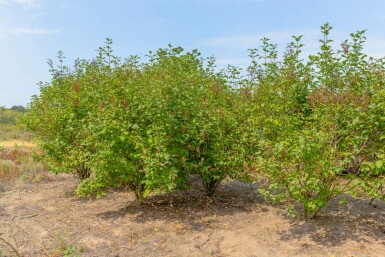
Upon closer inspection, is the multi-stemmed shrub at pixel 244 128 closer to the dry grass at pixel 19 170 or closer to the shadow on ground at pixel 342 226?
the shadow on ground at pixel 342 226

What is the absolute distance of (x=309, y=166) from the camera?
4992 mm

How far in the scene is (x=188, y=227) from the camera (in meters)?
5.80

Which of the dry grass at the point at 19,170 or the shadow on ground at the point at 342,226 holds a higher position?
the dry grass at the point at 19,170

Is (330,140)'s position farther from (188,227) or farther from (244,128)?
(188,227)

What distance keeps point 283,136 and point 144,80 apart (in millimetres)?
2883

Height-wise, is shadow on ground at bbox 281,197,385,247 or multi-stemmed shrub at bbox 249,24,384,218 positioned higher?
multi-stemmed shrub at bbox 249,24,384,218

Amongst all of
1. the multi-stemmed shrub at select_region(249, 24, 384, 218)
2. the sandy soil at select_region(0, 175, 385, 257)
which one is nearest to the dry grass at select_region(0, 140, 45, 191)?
the sandy soil at select_region(0, 175, 385, 257)

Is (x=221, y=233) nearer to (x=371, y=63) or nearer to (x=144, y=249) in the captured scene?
(x=144, y=249)

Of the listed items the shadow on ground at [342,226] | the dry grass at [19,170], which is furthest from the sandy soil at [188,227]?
the dry grass at [19,170]

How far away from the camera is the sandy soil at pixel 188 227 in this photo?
16.3ft

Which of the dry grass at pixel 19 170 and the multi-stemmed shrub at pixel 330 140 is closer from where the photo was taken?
the multi-stemmed shrub at pixel 330 140

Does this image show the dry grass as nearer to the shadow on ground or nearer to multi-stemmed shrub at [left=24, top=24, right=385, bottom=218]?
multi-stemmed shrub at [left=24, top=24, right=385, bottom=218]

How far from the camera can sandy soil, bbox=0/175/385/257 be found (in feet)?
16.3

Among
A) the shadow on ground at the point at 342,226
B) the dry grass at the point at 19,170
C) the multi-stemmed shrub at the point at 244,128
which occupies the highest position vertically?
the multi-stemmed shrub at the point at 244,128
